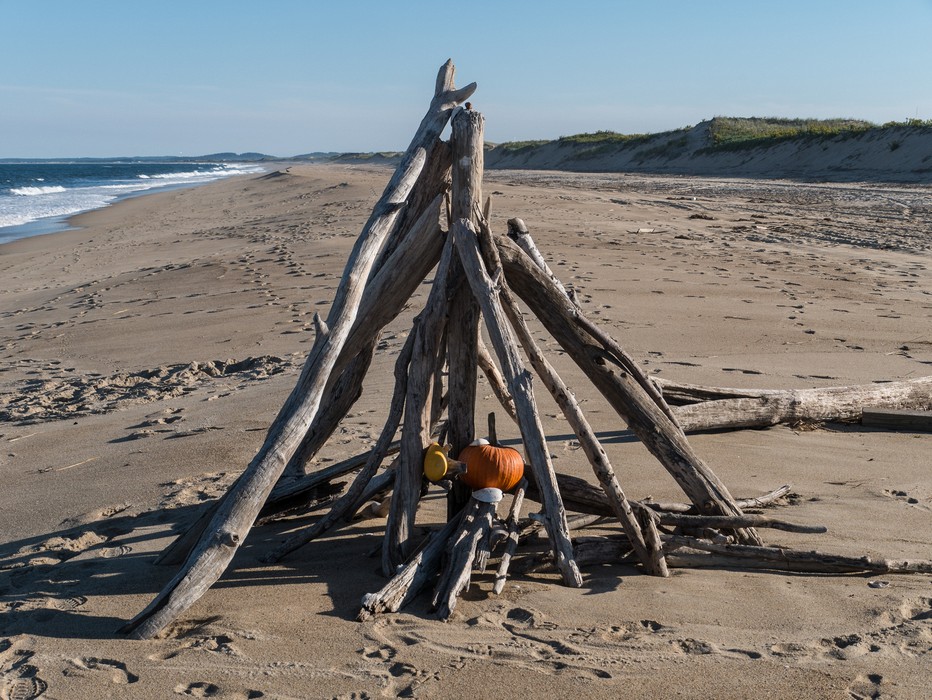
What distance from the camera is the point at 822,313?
910 cm

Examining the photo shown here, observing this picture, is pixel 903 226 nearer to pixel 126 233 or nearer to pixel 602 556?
pixel 602 556

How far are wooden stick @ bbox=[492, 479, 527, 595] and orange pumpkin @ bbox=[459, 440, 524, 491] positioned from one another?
0.09 m

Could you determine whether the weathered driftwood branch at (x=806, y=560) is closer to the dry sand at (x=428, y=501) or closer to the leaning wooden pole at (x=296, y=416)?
the dry sand at (x=428, y=501)

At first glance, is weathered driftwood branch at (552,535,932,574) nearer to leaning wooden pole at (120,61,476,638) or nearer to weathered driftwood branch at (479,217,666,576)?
weathered driftwood branch at (479,217,666,576)

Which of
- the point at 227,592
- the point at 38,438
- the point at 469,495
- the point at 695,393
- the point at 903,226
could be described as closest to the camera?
the point at 227,592

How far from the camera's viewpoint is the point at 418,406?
391cm

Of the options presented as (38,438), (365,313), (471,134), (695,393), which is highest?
(471,134)

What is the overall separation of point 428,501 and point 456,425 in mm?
798

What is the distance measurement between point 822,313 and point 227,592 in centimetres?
745

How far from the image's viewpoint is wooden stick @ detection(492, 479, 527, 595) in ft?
11.2

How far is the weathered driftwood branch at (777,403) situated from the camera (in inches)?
219

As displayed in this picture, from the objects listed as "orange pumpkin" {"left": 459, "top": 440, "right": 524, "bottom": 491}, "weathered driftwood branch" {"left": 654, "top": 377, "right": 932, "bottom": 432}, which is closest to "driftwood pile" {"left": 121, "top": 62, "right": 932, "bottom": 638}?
"orange pumpkin" {"left": 459, "top": 440, "right": 524, "bottom": 491}

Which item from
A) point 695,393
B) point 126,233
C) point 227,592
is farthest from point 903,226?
point 126,233

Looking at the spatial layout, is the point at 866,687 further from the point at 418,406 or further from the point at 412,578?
the point at 418,406
